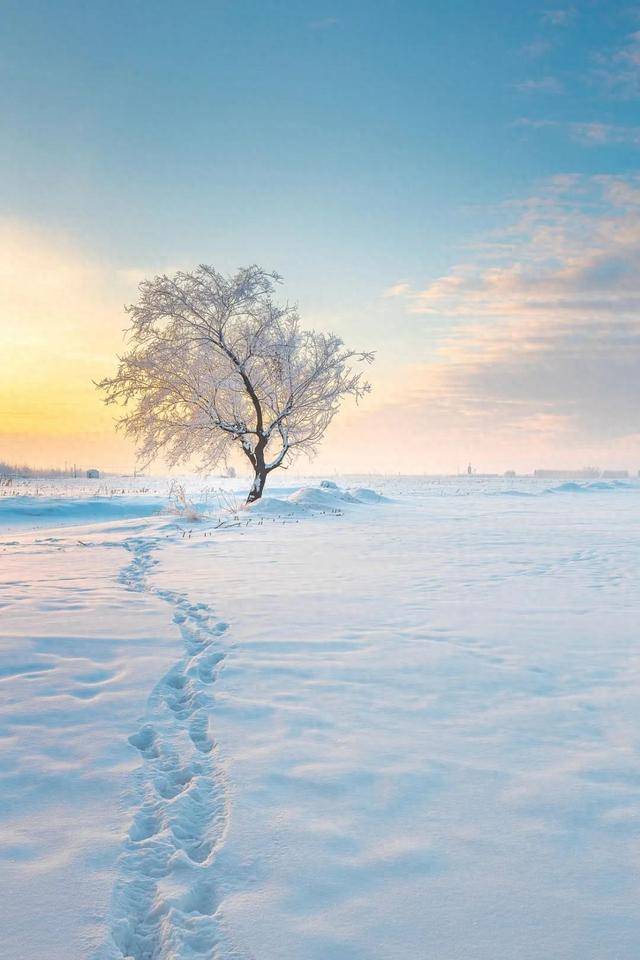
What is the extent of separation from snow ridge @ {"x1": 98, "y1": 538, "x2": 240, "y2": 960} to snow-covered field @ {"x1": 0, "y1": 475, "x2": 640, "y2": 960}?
0.4 inches

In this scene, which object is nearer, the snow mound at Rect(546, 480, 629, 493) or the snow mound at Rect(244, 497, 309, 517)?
the snow mound at Rect(244, 497, 309, 517)

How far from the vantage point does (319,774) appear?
311cm

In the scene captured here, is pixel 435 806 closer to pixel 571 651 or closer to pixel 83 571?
pixel 571 651

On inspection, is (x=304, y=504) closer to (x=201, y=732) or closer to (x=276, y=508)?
(x=276, y=508)

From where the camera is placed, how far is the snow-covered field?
2096 mm

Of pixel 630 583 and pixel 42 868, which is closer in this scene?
pixel 42 868

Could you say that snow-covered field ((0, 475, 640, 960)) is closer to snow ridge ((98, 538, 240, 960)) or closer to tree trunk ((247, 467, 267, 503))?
snow ridge ((98, 538, 240, 960))

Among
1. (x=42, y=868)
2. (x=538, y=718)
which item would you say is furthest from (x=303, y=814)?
(x=538, y=718)

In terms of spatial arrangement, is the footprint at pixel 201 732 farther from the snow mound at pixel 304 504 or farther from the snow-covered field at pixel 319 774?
the snow mound at pixel 304 504

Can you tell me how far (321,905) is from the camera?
2.16m

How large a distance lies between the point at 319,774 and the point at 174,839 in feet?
2.65

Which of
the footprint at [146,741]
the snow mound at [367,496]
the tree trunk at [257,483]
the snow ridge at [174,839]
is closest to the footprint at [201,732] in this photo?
the snow ridge at [174,839]

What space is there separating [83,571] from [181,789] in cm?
647

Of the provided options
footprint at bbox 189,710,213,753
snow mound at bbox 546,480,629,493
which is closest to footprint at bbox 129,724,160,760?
footprint at bbox 189,710,213,753
